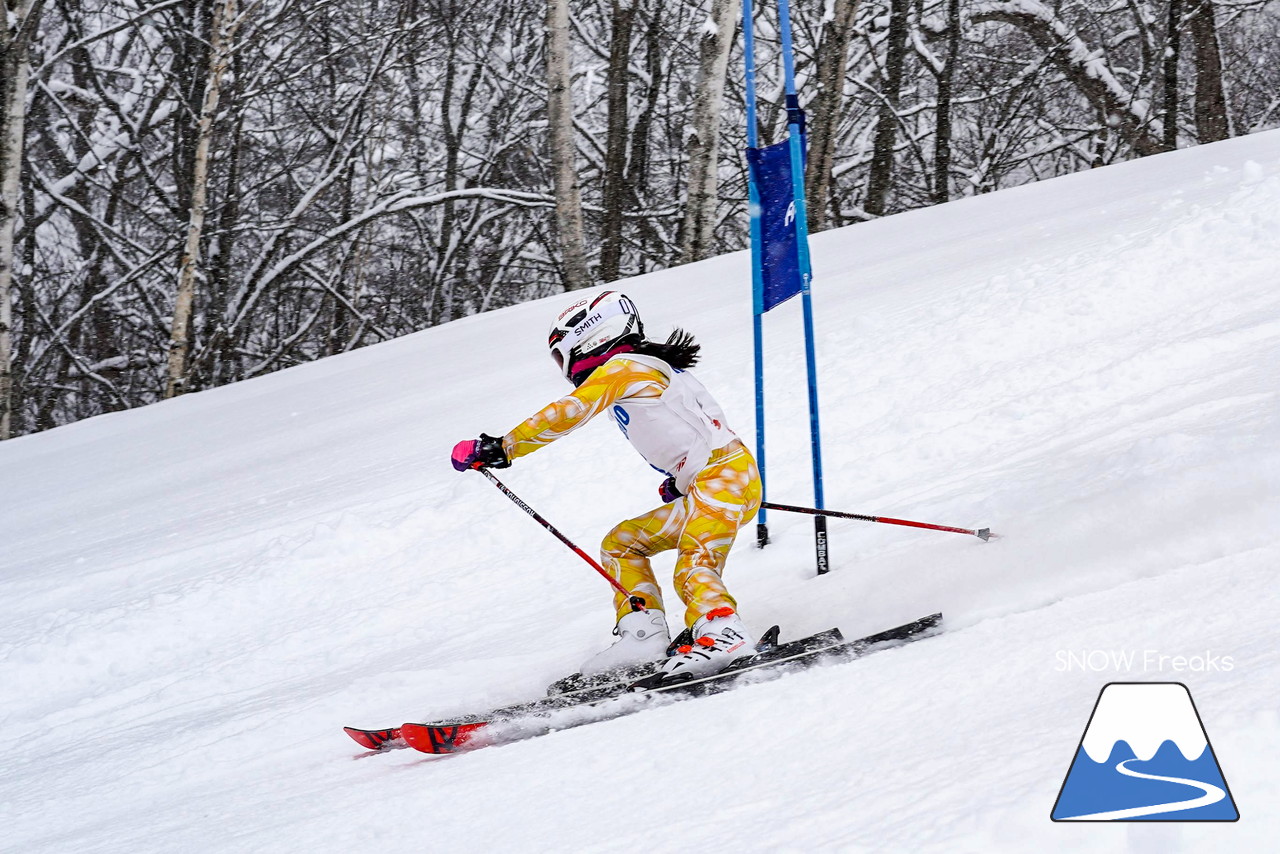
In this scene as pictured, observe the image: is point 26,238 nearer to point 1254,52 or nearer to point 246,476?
point 246,476

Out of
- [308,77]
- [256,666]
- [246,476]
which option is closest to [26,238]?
[308,77]

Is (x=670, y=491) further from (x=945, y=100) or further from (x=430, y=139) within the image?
(x=430, y=139)

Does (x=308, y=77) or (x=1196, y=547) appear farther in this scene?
(x=308, y=77)

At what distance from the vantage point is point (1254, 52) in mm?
21781

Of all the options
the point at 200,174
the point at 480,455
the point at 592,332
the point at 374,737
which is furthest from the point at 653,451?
the point at 200,174

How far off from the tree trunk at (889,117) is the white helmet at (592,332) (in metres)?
12.7

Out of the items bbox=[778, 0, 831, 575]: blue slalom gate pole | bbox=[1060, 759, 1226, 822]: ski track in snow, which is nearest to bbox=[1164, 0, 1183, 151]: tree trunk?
bbox=[778, 0, 831, 575]: blue slalom gate pole

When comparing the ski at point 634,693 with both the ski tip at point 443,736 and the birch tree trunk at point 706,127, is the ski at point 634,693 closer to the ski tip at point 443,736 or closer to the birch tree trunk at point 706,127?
the ski tip at point 443,736

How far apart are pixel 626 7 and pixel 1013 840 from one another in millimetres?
14664

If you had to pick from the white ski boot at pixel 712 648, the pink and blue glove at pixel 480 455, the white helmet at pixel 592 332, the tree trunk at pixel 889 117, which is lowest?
the white ski boot at pixel 712 648

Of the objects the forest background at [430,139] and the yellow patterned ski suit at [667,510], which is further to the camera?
the forest background at [430,139]

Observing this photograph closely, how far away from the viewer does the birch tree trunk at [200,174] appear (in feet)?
40.9

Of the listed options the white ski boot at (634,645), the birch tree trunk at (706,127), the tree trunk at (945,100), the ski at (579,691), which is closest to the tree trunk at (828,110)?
the birch tree trunk at (706,127)

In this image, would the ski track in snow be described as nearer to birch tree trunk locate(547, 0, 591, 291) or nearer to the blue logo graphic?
the blue logo graphic
